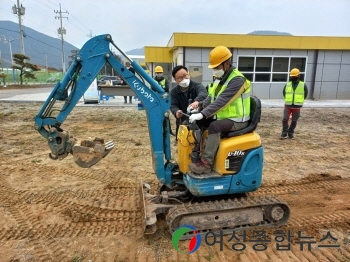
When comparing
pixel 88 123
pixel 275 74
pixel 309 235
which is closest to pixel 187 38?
pixel 275 74

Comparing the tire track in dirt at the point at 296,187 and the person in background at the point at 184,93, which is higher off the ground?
the person in background at the point at 184,93

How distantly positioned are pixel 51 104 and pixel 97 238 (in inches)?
70.0

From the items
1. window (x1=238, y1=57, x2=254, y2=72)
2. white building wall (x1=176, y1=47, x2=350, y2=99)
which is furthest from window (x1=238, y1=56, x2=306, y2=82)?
white building wall (x1=176, y1=47, x2=350, y2=99)

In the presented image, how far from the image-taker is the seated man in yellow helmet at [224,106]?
3.48 meters

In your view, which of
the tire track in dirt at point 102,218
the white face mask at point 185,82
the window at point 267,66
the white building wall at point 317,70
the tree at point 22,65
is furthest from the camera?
the tree at point 22,65

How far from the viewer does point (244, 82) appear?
11.5 feet

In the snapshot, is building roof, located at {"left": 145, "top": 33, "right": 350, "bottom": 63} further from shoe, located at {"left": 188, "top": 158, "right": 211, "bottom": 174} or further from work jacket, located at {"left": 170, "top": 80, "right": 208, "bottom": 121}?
shoe, located at {"left": 188, "top": 158, "right": 211, "bottom": 174}

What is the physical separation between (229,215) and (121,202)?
1.83 m

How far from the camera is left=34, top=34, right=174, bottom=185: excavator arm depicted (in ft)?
→ 11.8

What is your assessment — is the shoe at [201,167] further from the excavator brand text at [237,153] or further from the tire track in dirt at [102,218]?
the tire track in dirt at [102,218]

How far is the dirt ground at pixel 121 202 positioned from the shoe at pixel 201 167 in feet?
2.90

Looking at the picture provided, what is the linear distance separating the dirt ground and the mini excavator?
0.28 metres
